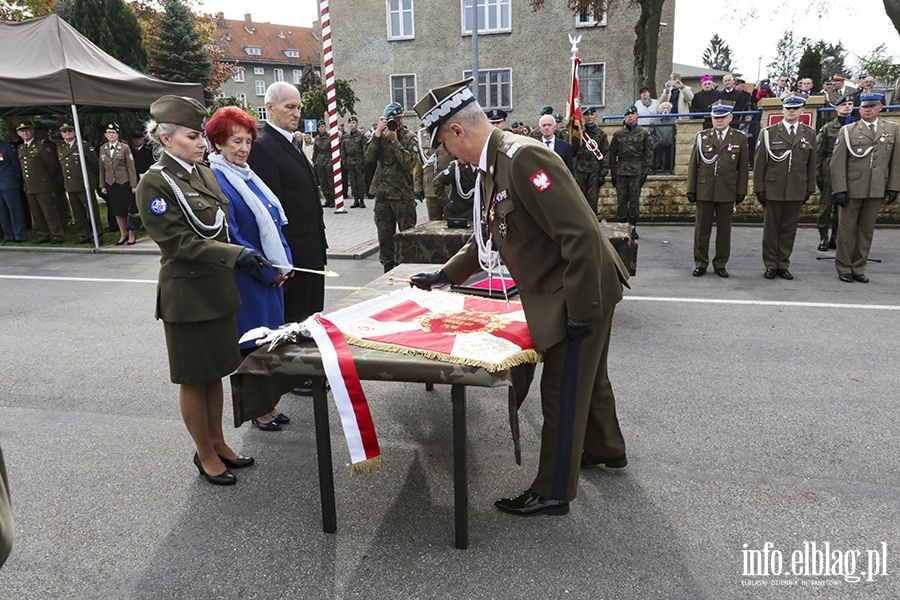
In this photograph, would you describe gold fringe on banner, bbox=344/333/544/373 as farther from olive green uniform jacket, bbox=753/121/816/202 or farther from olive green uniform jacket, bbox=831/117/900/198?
olive green uniform jacket, bbox=831/117/900/198

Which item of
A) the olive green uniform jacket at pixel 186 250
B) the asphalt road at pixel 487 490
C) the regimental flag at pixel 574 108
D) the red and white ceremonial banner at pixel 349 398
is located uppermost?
the regimental flag at pixel 574 108

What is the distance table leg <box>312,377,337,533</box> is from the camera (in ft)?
9.32

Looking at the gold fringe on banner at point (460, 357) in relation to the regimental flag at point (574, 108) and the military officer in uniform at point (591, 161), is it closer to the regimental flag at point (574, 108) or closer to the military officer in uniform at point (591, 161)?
the regimental flag at point (574, 108)

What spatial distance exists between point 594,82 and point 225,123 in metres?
27.0

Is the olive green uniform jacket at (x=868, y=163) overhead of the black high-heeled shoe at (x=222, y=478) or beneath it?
overhead

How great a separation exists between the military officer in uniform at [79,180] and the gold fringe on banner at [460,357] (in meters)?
10.4

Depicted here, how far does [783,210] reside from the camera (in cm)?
806

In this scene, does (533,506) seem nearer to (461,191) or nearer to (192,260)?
(192,260)

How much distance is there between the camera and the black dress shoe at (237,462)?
362 centimetres

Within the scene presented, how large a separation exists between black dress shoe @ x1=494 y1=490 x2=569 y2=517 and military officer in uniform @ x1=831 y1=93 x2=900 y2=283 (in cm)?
625

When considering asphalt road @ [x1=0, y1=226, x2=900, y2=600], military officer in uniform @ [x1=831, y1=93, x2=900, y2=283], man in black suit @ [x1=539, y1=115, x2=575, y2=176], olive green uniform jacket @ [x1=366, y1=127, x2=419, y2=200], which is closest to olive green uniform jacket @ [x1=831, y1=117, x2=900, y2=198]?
military officer in uniform @ [x1=831, y1=93, x2=900, y2=283]

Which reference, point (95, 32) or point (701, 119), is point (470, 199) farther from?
point (95, 32)

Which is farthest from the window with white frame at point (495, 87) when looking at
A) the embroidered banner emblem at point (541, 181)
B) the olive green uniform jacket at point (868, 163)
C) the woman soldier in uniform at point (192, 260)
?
the embroidered banner emblem at point (541, 181)

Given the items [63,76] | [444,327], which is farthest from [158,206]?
[63,76]
